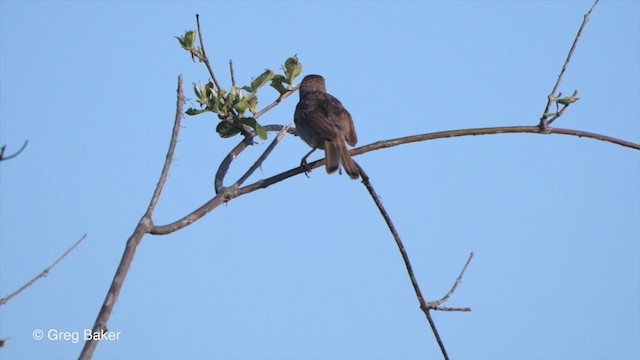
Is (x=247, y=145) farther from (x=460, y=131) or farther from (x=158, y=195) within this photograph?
(x=158, y=195)

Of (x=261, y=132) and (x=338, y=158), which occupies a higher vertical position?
(x=338, y=158)

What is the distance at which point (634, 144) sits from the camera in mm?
4344

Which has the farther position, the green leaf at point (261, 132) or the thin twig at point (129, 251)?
the green leaf at point (261, 132)

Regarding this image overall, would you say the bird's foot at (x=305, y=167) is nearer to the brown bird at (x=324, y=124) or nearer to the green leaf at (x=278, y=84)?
the brown bird at (x=324, y=124)

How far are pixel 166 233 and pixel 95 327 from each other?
2.70 feet

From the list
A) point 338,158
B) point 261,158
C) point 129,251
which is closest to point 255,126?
point 261,158

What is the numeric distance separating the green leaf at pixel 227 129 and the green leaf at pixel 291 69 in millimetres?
527

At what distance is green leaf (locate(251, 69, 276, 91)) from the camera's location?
486cm

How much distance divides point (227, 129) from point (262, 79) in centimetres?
35

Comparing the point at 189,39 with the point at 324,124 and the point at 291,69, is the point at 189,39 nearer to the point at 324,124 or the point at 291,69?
the point at 291,69

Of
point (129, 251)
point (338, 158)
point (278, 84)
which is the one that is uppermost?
point (338, 158)

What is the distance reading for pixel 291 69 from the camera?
5.16 meters

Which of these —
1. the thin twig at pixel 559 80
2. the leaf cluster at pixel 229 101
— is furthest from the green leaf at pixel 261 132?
the thin twig at pixel 559 80

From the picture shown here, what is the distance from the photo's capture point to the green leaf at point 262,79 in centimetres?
486
